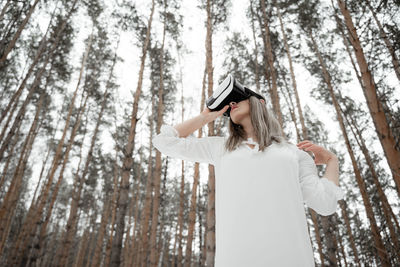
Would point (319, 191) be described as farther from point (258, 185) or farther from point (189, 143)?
point (189, 143)

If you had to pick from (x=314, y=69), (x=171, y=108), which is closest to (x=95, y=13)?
(x=171, y=108)

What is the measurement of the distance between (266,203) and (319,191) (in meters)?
0.27

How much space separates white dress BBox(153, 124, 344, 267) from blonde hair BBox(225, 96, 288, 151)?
0.04 metres

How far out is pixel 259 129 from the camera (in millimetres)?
1269

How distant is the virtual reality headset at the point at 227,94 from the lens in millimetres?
1289

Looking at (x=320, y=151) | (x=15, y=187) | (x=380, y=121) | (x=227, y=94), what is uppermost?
(x=15, y=187)

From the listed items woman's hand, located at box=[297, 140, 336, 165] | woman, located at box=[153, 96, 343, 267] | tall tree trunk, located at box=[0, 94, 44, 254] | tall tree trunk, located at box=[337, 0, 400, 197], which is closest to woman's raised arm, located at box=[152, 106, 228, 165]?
woman, located at box=[153, 96, 343, 267]

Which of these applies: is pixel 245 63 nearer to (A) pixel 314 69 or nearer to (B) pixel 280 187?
(A) pixel 314 69

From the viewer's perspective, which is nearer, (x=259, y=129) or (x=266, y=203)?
→ (x=266, y=203)

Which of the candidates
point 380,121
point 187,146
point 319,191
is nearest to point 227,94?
point 187,146

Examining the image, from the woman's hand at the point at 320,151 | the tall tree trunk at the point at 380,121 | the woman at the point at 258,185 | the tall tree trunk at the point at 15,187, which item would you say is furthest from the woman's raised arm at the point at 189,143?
the tall tree trunk at the point at 15,187

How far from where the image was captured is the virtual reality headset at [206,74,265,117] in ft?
4.23

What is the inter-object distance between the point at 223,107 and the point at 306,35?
845cm

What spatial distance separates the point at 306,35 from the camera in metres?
8.33
